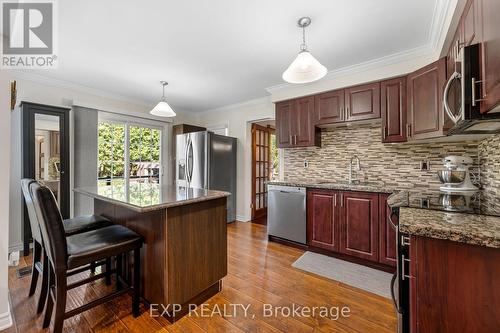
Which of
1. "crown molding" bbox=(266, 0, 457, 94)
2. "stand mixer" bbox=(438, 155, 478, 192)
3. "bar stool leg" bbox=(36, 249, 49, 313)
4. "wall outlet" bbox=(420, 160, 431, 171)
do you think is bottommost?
"bar stool leg" bbox=(36, 249, 49, 313)

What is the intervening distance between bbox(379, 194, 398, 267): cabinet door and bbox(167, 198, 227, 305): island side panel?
5.59ft

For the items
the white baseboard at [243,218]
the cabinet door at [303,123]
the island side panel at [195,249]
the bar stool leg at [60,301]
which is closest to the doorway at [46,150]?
the bar stool leg at [60,301]

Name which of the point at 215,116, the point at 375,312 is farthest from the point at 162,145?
the point at 375,312

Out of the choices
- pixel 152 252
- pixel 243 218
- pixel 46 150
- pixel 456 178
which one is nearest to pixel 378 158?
pixel 456 178

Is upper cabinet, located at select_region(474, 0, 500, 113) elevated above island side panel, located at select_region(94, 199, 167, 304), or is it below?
above

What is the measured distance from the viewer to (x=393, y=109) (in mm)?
2486

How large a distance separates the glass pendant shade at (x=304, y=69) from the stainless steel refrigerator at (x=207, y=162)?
8.00ft

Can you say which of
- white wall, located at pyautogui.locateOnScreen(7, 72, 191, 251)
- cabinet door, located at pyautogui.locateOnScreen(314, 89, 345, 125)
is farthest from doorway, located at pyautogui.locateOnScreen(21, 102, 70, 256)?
cabinet door, located at pyautogui.locateOnScreen(314, 89, 345, 125)

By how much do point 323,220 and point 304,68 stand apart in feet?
6.16

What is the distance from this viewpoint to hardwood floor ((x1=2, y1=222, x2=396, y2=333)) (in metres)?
1.53

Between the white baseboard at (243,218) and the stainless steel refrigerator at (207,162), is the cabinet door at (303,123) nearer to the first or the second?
the stainless steel refrigerator at (207,162)

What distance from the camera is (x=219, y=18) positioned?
1.86 m

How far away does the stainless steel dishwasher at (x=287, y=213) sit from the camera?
2914 mm

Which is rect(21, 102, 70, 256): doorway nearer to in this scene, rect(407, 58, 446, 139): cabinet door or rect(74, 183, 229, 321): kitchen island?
rect(74, 183, 229, 321): kitchen island
